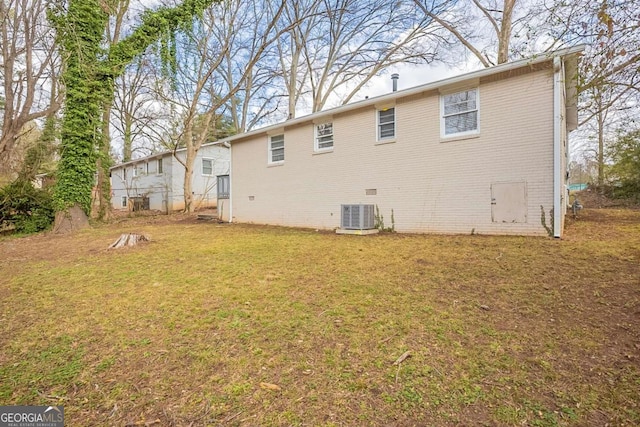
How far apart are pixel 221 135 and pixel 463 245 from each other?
21.4 metres

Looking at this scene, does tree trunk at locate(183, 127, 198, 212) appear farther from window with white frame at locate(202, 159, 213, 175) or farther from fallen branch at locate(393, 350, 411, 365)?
fallen branch at locate(393, 350, 411, 365)

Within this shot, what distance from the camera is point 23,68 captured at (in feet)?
32.7

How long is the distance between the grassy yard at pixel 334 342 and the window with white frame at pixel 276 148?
714 cm

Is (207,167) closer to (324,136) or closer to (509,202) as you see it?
(324,136)

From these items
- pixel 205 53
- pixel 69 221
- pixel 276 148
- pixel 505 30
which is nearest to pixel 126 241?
pixel 69 221

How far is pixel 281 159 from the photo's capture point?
1099cm

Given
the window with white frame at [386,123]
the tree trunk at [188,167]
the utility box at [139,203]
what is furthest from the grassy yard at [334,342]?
the utility box at [139,203]

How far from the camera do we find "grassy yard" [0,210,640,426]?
1.64 m

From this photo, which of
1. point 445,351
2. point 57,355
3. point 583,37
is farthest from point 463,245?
point 57,355

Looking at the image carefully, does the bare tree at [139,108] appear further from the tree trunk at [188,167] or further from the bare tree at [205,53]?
the tree trunk at [188,167]

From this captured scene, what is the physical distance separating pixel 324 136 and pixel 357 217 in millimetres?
3245

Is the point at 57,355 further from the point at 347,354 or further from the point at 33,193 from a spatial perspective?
the point at 33,193

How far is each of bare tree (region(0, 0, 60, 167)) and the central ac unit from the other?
9.61 m

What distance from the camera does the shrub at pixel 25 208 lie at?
9.05 meters
